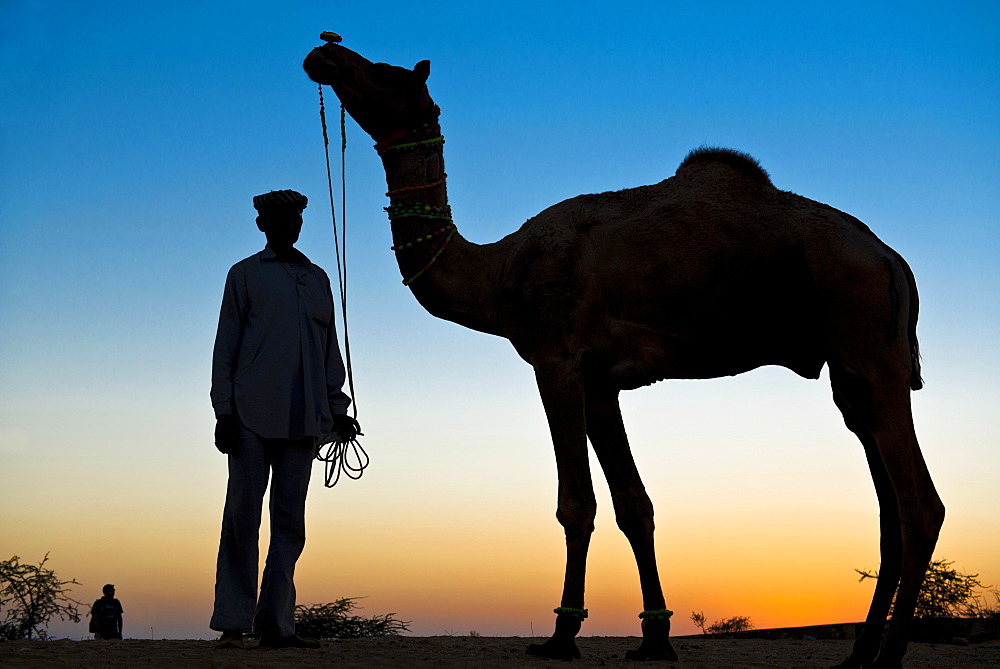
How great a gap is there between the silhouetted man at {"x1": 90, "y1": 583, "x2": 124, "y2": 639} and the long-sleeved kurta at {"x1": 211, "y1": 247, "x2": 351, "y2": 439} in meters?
9.72

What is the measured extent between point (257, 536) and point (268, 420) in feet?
2.93

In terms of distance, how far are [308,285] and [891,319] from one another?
173 inches

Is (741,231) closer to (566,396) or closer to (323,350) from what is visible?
(566,396)

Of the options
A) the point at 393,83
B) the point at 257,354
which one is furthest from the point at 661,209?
the point at 257,354

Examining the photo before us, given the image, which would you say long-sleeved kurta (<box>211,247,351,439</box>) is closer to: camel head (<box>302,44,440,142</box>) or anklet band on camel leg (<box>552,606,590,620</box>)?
camel head (<box>302,44,440,142</box>)

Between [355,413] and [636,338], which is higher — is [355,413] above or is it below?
below

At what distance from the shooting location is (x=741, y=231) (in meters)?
8.48

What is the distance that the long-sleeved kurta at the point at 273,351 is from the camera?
806 centimetres

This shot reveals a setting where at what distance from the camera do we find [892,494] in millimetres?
8266

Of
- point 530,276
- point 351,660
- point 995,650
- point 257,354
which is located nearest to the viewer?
point 351,660

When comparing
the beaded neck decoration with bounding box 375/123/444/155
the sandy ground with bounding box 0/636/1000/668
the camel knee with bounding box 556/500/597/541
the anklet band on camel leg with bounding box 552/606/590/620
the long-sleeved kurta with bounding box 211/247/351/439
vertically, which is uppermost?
the beaded neck decoration with bounding box 375/123/444/155

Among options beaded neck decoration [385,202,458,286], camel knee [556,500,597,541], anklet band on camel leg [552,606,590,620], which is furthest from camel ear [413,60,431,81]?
anklet band on camel leg [552,606,590,620]

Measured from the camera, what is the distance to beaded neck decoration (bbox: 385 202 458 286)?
927 cm

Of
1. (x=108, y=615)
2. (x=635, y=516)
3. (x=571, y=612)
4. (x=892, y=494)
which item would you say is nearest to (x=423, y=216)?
(x=635, y=516)
